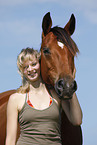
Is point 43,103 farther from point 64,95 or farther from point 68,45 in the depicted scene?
point 68,45

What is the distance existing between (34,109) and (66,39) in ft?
3.91

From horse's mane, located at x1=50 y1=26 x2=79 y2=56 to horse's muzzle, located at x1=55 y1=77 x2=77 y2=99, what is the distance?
2.09 feet

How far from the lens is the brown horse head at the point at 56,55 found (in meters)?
3.50

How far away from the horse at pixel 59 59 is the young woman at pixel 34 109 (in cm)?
16

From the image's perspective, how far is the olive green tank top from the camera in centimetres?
331

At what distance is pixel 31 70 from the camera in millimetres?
3510

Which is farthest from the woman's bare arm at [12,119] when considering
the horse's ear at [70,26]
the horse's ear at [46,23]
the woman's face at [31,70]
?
the horse's ear at [70,26]

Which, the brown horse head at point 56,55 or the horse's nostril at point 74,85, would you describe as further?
the brown horse head at point 56,55

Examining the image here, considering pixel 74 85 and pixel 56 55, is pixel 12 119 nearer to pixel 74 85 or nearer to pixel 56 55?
pixel 74 85

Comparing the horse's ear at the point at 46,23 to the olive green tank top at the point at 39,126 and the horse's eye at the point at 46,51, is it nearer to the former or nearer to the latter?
the horse's eye at the point at 46,51

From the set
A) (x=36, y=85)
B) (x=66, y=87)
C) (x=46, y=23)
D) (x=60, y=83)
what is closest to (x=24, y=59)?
(x=36, y=85)

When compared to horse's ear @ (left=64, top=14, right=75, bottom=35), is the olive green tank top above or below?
below

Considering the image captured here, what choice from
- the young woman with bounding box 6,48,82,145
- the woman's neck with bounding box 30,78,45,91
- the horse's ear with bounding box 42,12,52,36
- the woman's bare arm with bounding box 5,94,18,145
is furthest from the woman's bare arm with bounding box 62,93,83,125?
the horse's ear with bounding box 42,12,52,36

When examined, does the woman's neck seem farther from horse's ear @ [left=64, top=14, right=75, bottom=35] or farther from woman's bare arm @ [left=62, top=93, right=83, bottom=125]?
horse's ear @ [left=64, top=14, right=75, bottom=35]
